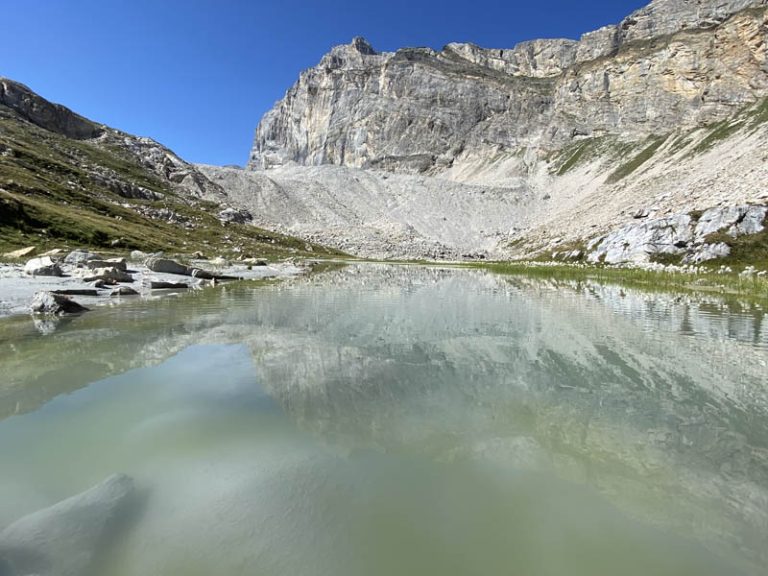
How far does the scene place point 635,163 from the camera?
12194cm

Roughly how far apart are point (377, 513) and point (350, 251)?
351ft

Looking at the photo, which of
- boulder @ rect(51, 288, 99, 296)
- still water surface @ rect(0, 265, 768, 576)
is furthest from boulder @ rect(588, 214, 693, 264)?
boulder @ rect(51, 288, 99, 296)

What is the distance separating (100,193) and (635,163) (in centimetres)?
12895

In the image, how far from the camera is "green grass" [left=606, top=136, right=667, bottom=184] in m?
118

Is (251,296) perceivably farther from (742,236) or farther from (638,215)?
(638,215)

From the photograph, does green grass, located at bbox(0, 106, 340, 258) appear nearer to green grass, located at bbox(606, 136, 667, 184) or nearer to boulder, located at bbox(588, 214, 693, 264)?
boulder, located at bbox(588, 214, 693, 264)

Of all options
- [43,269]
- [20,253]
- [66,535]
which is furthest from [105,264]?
[66,535]

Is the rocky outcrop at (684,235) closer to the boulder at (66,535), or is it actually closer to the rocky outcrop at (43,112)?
the boulder at (66,535)

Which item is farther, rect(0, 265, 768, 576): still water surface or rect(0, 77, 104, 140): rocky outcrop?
rect(0, 77, 104, 140): rocky outcrop

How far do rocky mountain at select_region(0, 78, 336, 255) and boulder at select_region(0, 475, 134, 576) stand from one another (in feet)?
158

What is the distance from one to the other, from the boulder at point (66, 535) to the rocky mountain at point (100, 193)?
158 ft

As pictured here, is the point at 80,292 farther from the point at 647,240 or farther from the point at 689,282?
the point at 647,240

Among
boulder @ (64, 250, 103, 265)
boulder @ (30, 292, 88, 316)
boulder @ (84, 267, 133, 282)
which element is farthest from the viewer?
boulder @ (64, 250, 103, 265)

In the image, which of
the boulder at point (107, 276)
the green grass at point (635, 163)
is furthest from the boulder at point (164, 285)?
the green grass at point (635, 163)
